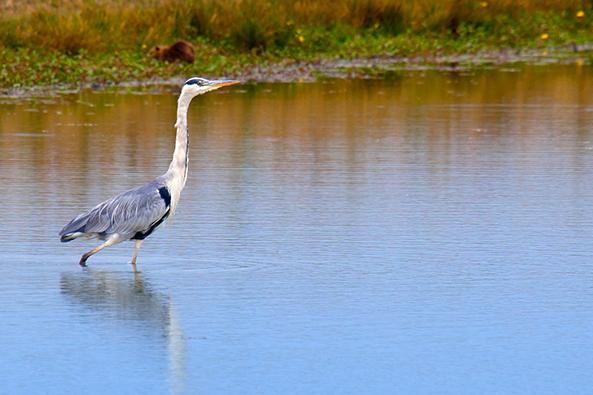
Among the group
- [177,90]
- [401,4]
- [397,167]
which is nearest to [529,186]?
[397,167]

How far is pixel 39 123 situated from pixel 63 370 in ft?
38.9

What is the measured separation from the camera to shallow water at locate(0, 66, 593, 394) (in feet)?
23.6

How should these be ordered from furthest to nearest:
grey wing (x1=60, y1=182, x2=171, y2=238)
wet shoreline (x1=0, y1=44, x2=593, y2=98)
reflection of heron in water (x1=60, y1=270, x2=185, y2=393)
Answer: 1. wet shoreline (x1=0, y1=44, x2=593, y2=98)
2. grey wing (x1=60, y1=182, x2=171, y2=238)
3. reflection of heron in water (x1=60, y1=270, x2=185, y2=393)

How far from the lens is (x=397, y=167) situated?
573 inches

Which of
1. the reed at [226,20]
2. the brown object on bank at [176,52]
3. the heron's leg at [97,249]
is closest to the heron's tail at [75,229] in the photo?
the heron's leg at [97,249]

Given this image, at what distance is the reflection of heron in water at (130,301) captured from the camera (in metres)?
7.79

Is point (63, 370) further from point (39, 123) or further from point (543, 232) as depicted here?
point (39, 123)

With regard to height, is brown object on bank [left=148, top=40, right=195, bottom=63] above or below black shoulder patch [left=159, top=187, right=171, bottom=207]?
below

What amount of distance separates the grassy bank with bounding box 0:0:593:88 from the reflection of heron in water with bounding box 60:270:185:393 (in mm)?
14082

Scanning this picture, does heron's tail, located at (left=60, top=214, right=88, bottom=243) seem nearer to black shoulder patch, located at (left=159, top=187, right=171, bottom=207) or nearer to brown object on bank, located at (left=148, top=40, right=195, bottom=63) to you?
black shoulder patch, located at (left=159, top=187, right=171, bottom=207)

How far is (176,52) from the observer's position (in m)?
26.1

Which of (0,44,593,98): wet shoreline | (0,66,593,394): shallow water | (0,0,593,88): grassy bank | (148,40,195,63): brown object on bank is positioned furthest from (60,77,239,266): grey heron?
(148,40,195,63): brown object on bank

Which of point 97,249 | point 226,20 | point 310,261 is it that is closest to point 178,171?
point 97,249

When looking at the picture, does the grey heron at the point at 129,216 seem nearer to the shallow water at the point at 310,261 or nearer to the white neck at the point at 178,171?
the white neck at the point at 178,171
